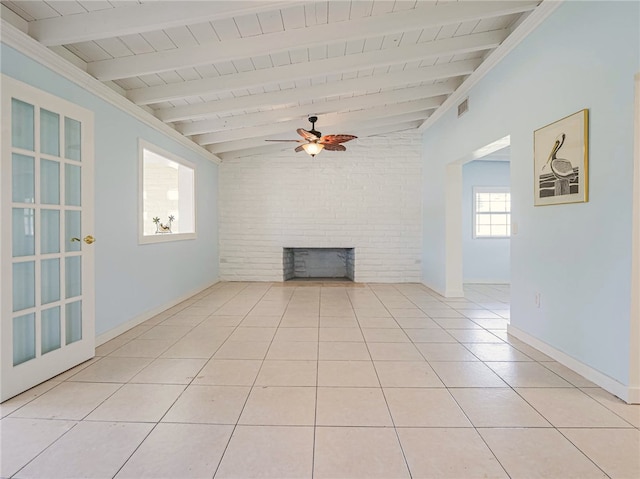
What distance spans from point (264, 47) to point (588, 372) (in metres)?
3.52

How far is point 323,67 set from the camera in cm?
329

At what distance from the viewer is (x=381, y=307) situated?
4434 millimetres

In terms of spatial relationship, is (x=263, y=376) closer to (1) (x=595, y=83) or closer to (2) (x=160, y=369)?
(2) (x=160, y=369)

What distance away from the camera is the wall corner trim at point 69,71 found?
2.11 metres

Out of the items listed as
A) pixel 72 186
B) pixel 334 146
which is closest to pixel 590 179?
pixel 334 146

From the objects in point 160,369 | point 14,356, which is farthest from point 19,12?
Answer: point 160,369

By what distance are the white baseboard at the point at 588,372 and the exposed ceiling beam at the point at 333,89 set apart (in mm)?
2942

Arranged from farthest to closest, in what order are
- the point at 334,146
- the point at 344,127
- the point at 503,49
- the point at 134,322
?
the point at 344,127
the point at 334,146
the point at 134,322
the point at 503,49

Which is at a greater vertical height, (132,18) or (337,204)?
(132,18)

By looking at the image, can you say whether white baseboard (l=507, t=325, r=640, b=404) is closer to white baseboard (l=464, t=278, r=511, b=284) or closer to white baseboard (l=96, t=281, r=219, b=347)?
white baseboard (l=464, t=278, r=511, b=284)

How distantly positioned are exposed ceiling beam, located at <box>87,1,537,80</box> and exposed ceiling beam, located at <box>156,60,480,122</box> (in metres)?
1.05

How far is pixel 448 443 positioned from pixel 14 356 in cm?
268

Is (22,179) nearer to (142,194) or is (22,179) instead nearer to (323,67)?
(142,194)

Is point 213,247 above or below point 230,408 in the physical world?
above
